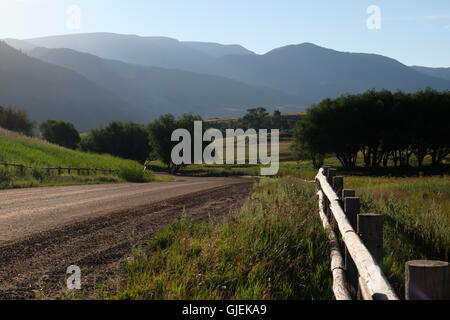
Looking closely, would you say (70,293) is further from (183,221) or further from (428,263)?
(183,221)

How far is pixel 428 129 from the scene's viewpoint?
2648 inches

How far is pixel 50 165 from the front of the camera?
3195cm

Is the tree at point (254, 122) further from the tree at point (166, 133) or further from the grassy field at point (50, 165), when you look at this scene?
the grassy field at point (50, 165)

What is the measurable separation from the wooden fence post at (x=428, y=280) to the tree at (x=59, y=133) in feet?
417

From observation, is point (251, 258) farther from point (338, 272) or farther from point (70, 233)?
point (70, 233)

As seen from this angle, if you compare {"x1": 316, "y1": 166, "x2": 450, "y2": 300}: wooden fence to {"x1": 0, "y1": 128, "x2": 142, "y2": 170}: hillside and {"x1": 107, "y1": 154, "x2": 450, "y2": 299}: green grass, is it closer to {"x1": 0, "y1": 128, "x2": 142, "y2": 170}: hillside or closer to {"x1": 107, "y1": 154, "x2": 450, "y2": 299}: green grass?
{"x1": 107, "y1": 154, "x2": 450, "y2": 299}: green grass

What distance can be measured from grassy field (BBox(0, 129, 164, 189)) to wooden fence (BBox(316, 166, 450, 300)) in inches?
752

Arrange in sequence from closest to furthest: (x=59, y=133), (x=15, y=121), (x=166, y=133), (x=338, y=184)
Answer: (x=338, y=184)
(x=166, y=133)
(x=15, y=121)
(x=59, y=133)

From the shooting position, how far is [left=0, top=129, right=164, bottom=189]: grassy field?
82.5 ft

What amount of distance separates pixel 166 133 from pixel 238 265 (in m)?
83.5

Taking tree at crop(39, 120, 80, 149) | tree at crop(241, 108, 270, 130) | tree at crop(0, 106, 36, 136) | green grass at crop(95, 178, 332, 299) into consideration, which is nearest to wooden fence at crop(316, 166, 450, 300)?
green grass at crop(95, 178, 332, 299)

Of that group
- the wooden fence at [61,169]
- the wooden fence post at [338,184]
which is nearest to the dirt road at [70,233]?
the wooden fence post at [338,184]

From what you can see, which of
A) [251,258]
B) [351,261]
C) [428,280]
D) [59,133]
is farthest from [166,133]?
[428,280]

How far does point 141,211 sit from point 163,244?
4908mm
